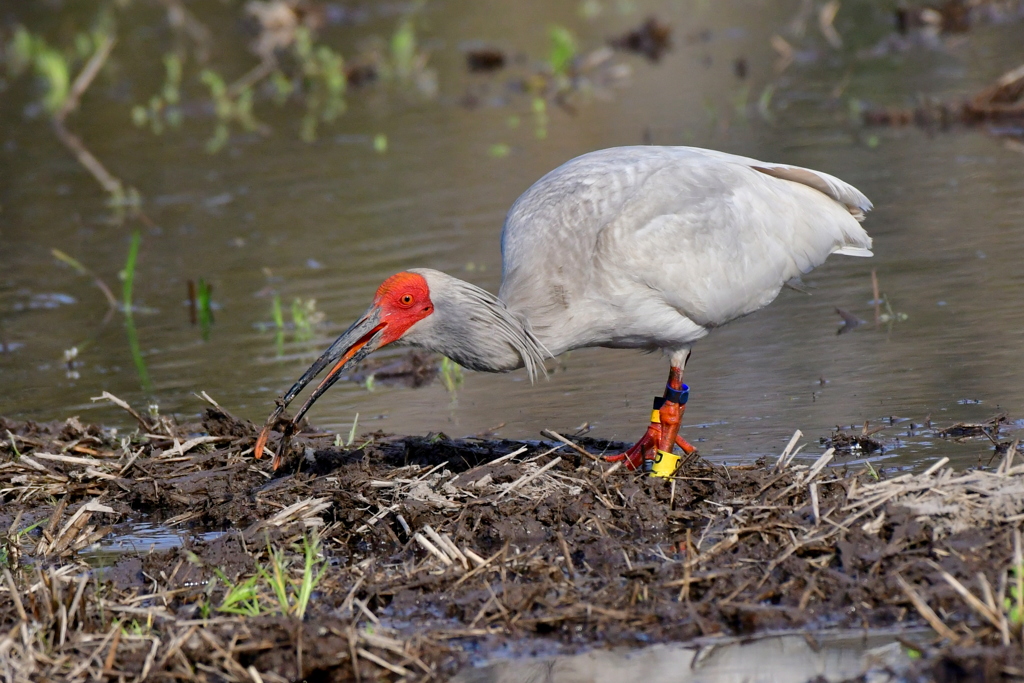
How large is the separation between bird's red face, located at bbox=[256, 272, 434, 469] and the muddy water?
1159 millimetres

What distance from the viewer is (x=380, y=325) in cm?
557

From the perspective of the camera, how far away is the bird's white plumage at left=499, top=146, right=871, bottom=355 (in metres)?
5.69

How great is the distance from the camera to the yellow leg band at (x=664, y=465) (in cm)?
555

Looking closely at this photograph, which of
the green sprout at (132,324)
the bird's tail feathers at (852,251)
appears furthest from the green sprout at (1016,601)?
the green sprout at (132,324)

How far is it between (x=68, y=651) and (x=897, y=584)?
2.61 m

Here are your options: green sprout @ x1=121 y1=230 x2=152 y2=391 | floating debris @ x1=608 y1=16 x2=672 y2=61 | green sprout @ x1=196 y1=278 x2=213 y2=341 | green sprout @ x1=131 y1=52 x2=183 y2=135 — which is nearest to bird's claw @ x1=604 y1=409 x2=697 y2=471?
green sprout @ x1=121 y1=230 x2=152 y2=391

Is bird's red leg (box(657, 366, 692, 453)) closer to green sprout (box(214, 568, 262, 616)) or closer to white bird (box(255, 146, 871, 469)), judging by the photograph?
white bird (box(255, 146, 871, 469))

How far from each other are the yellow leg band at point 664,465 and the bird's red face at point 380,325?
3.80 feet

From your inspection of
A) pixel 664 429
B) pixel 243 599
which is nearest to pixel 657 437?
pixel 664 429

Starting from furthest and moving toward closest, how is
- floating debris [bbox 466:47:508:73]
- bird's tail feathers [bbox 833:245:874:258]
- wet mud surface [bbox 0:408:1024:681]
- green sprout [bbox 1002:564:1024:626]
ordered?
floating debris [bbox 466:47:508:73] < bird's tail feathers [bbox 833:245:874:258] < wet mud surface [bbox 0:408:1024:681] < green sprout [bbox 1002:564:1024:626]

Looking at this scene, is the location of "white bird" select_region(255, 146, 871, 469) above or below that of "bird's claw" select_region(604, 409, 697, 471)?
above

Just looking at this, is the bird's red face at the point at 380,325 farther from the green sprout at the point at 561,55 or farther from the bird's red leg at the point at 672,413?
the green sprout at the point at 561,55

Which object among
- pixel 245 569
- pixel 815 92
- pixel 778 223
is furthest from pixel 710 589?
pixel 815 92

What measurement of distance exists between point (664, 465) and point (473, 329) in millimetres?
989
